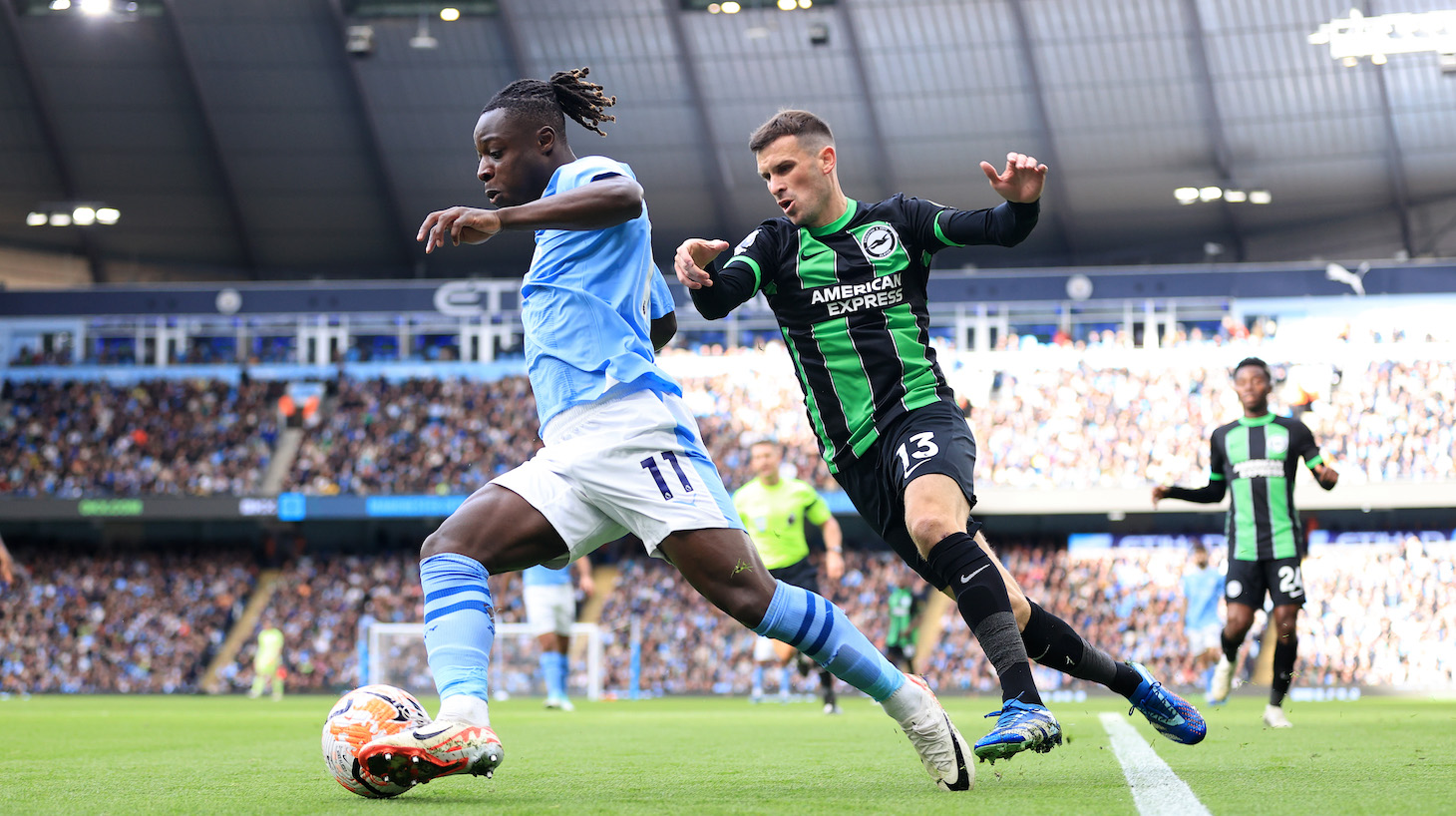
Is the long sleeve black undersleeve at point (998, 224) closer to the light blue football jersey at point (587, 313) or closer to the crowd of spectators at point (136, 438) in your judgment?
the light blue football jersey at point (587, 313)

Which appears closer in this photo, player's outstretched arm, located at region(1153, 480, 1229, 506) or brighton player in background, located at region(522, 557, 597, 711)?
player's outstretched arm, located at region(1153, 480, 1229, 506)

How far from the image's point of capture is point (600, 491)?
12.7ft

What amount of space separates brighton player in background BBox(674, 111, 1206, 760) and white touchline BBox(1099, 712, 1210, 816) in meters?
0.24

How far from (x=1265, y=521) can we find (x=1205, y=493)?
2.32 ft

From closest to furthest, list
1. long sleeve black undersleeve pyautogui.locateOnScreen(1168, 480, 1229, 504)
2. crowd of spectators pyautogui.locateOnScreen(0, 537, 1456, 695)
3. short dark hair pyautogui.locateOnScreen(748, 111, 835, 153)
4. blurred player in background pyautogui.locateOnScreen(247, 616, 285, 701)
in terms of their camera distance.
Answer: short dark hair pyautogui.locateOnScreen(748, 111, 835, 153) < long sleeve black undersleeve pyautogui.locateOnScreen(1168, 480, 1229, 504) < crowd of spectators pyautogui.locateOnScreen(0, 537, 1456, 695) < blurred player in background pyautogui.locateOnScreen(247, 616, 285, 701)

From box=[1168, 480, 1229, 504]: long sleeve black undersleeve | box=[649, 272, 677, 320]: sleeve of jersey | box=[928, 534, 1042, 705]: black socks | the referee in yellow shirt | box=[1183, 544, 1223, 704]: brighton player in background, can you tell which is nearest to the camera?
box=[928, 534, 1042, 705]: black socks

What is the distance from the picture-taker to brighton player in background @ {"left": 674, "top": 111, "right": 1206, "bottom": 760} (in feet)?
14.4

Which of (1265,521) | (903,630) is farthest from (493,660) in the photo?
(1265,521)

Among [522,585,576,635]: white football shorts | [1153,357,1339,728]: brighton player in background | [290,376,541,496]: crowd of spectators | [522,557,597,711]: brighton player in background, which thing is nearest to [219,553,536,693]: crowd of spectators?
[290,376,541,496]: crowd of spectators

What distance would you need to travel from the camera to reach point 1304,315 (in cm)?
2870

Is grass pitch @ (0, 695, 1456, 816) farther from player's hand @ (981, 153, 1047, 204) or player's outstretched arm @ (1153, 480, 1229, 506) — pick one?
player's hand @ (981, 153, 1047, 204)

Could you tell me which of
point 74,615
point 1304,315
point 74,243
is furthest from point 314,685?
point 1304,315

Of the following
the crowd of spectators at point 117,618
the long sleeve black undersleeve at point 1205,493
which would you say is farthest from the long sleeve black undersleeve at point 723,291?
the crowd of spectators at point 117,618

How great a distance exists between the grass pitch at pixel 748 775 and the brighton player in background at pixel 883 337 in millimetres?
467
